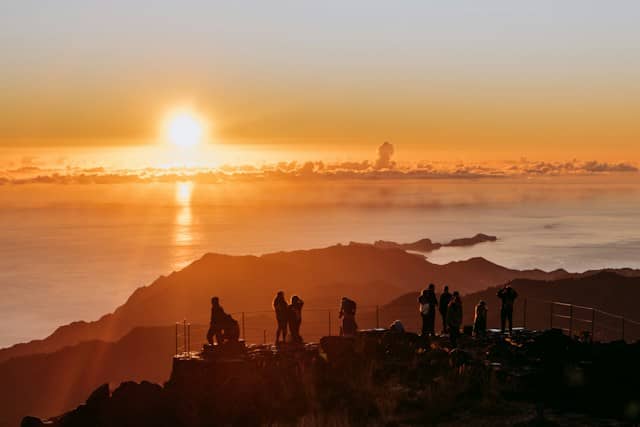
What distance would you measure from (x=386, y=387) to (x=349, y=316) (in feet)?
14.9

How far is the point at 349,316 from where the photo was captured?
30344 millimetres

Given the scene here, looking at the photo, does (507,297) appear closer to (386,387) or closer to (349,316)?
(349,316)

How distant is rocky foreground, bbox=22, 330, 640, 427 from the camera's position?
23297 mm

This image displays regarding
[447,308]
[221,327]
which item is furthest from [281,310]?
[447,308]

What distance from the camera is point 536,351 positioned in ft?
90.8

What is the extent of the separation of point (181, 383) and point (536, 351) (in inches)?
452

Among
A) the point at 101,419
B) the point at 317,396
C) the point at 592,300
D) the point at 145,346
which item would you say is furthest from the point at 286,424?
the point at 145,346

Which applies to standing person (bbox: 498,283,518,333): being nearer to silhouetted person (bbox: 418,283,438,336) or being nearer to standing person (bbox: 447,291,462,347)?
standing person (bbox: 447,291,462,347)

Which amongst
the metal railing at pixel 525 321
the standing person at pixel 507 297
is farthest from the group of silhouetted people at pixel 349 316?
the metal railing at pixel 525 321

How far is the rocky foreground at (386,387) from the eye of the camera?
23.3 metres

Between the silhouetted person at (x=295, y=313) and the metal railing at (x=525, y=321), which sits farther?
the metal railing at (x=525, y=321)

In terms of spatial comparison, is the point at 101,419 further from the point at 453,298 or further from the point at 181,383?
the point at 453,298

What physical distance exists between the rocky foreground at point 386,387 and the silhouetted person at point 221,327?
44 cm

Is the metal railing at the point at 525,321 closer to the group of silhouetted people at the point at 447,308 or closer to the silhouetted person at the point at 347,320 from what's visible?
the group of silhouetted people at the point at 447,308
